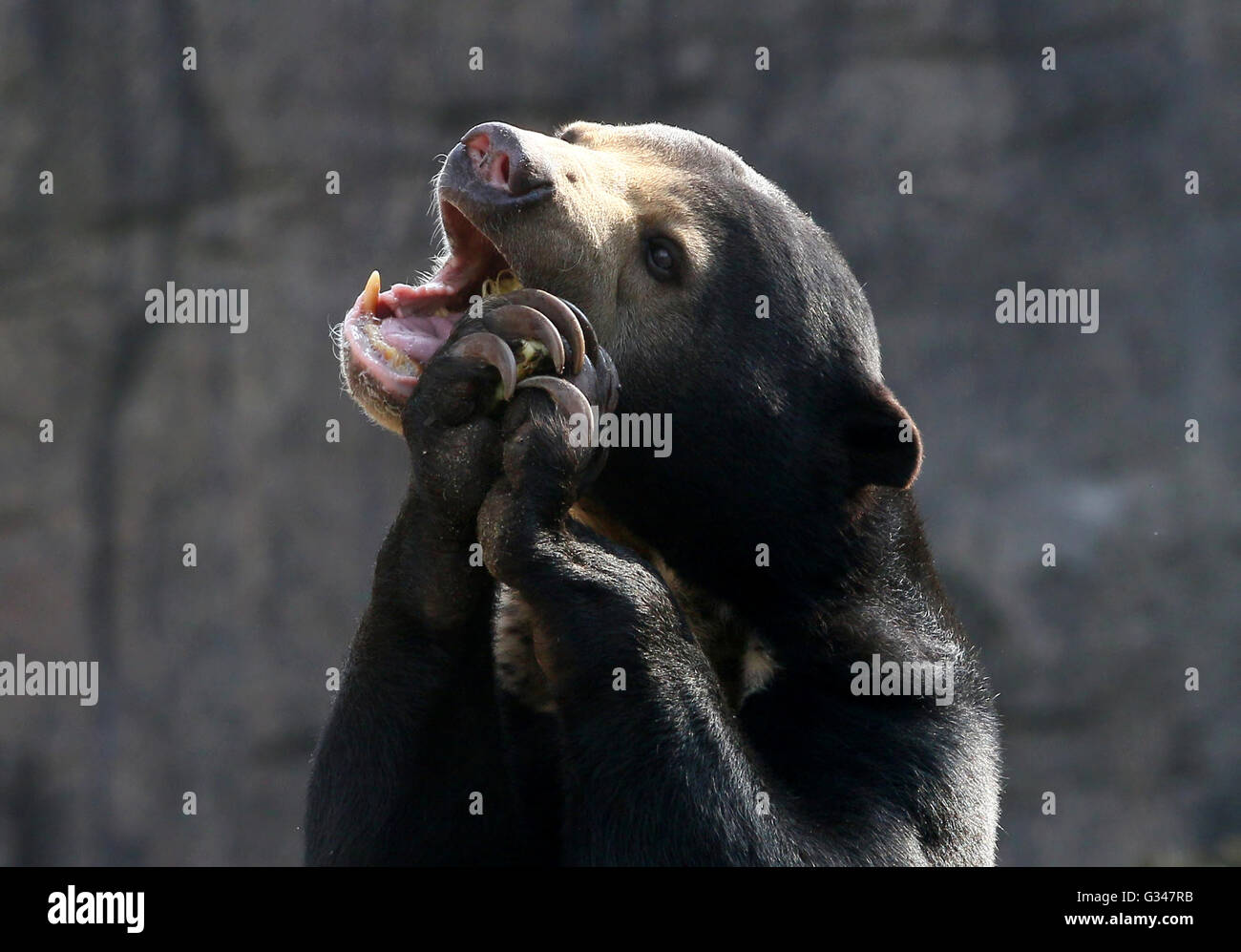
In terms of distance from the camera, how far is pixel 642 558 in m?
4.28

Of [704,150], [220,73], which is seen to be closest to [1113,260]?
[220,73]

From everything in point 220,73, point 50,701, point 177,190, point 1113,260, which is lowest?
point 50,701

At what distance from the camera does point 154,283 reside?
11.7 metres

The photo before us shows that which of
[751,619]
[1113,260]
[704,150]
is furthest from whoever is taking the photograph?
[1113,260]

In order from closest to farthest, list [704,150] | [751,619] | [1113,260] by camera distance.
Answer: [751,619]
[704,150]
[1113,260]

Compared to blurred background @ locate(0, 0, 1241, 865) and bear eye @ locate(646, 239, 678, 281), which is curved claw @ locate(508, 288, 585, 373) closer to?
bear eye @ locate(646, 239, 678, 281)

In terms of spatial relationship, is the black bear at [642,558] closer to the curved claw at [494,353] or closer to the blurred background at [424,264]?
the curved claw at [494,353]

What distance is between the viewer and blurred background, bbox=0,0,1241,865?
11.3m

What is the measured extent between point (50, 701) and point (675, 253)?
341 inches

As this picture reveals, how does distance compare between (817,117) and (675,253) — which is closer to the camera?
(675,253)

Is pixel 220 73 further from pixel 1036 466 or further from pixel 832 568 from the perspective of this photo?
pixel 832 568

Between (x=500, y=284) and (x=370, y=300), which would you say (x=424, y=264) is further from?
(x=370, y=300)

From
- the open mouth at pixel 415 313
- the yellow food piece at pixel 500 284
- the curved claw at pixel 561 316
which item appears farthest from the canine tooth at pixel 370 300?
the curved claw at pixel 561 316
